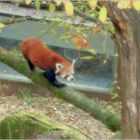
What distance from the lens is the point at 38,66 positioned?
4391mm

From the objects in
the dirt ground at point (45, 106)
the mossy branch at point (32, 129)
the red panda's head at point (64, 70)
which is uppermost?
the red panda's head at point (64, 70)

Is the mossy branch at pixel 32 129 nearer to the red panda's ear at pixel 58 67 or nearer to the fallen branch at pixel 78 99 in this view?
the fallen branch at pixel 78 99

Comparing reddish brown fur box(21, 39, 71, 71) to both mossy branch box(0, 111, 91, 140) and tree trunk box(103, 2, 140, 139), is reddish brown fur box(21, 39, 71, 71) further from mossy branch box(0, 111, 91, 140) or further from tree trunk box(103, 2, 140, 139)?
tree trunk box(103, 2, 140, 139)

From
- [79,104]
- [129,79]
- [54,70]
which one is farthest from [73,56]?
[129,79]

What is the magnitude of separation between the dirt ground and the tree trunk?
117 inches

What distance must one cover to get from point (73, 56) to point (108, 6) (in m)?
3.70

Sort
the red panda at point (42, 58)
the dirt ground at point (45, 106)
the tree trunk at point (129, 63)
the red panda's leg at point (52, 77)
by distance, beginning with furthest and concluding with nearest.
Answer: the dirt ground at point (45, 106), the red panda at point (42, 58), the red panda's leg at point (52, 77), the tree trunk at point (129, 63)

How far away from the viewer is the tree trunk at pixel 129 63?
2.43 meters

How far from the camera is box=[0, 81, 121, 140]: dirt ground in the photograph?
6.00 m

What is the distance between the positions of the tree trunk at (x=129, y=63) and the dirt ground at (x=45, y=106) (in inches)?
117

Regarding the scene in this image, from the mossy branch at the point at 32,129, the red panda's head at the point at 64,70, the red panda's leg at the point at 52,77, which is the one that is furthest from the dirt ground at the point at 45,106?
the mossy branch at the point at 32,129

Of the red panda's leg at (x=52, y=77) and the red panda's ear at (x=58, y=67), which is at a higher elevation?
the red panda's leg at (x=52, y=77)

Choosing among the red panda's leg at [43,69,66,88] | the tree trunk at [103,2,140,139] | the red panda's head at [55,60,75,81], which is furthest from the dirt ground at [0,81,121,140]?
the tree trunk at [103,2,140,139]

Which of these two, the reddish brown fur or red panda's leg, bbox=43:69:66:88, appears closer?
red panda's leg, bbox=43:69:66:88
